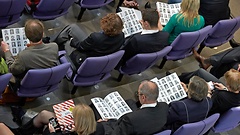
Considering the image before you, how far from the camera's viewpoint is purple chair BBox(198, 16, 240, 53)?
16.8ft

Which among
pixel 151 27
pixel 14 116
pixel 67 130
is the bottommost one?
pixel 14 116

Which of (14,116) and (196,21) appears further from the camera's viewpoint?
(196,21)

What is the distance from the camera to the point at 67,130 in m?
3.50

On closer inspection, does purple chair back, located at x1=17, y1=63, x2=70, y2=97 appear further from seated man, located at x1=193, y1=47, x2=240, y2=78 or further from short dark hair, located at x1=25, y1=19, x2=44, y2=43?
seated man, located at x1=193, y1=47, x2=240, y2=78

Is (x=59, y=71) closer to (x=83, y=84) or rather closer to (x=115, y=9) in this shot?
(x=83, y=84)

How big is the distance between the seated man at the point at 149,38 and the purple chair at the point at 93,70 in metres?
0.32

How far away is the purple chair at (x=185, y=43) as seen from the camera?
4723mm

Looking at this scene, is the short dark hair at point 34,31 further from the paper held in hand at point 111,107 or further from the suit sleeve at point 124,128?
the suit sleeve at point 124,128

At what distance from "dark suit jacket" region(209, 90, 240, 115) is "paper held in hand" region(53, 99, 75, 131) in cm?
139

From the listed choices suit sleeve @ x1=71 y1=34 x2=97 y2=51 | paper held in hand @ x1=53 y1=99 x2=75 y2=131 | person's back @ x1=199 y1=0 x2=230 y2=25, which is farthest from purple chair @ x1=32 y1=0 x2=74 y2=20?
person's back @ x1=199 y1=0 x2=230 y2=25

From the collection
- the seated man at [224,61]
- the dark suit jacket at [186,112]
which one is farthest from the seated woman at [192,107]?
the seated man at [224,61]

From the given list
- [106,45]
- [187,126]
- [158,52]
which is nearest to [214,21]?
[158,52]

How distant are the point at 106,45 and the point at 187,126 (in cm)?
120

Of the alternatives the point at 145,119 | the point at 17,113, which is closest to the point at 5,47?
the point at 17,113
